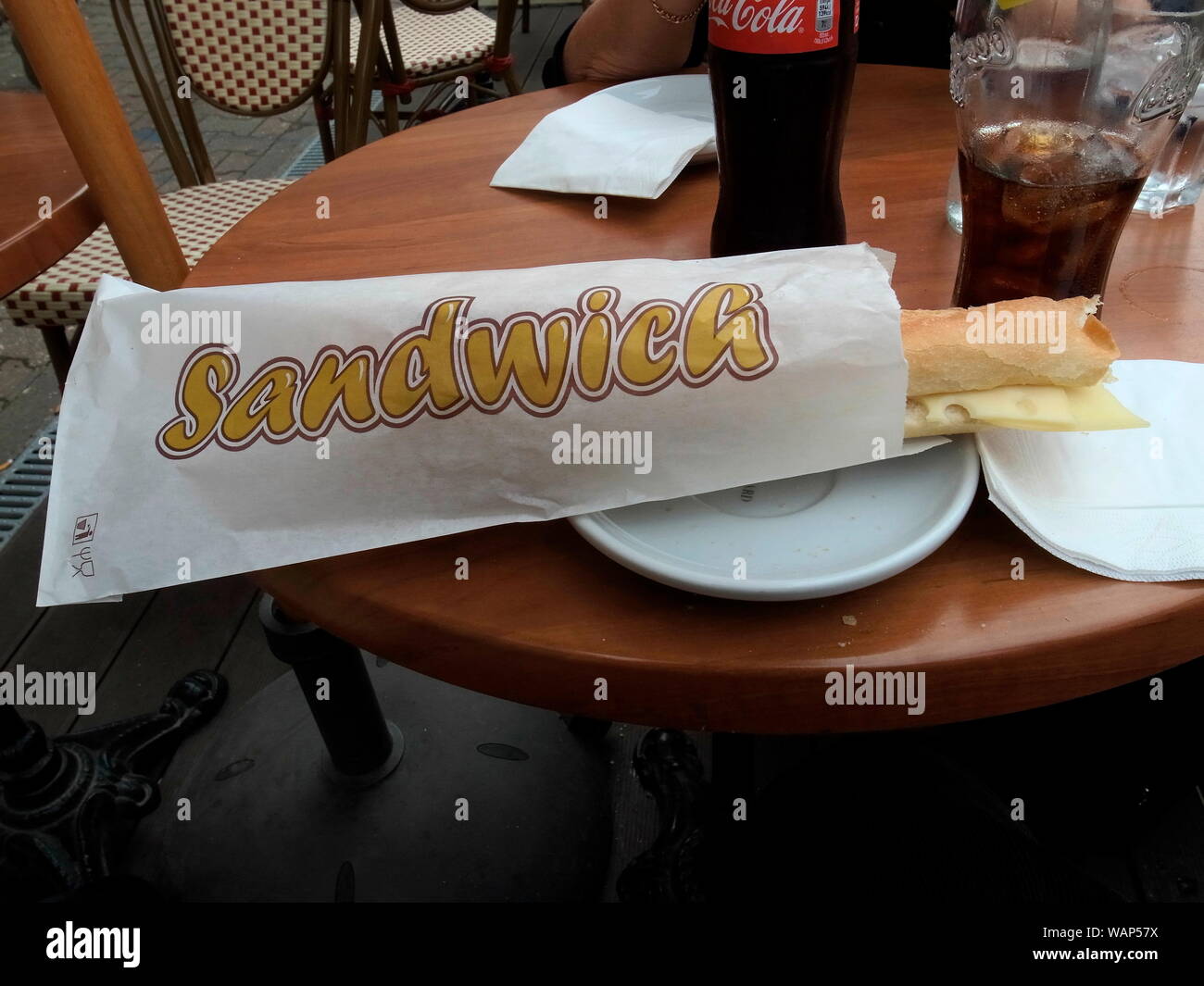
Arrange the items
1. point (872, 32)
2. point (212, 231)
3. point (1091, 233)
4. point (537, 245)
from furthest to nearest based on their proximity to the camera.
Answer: point (212, 231) → point (872, 32) → point (537, 245) → point (1091, 233)

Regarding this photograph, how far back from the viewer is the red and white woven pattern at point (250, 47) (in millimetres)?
2256

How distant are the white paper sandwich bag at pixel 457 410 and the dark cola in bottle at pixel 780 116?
0.24 m

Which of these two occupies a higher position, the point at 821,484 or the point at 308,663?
the point at 821,484

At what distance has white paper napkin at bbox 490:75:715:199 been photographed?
3.42 ft

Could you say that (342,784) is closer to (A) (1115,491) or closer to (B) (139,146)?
(A) (1115,491)

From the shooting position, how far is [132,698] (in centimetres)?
172

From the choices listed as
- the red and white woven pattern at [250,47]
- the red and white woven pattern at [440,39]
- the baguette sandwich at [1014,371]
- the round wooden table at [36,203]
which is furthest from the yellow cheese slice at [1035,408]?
the red and white woven pattern at [440,39]

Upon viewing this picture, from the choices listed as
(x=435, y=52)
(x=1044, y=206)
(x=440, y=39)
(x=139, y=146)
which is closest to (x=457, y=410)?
(x=1044, y=206)

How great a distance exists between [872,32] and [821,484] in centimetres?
140

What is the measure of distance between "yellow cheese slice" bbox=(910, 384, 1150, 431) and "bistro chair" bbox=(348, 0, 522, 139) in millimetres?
2811

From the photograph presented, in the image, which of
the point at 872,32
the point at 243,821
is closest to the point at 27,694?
the point at 243,821

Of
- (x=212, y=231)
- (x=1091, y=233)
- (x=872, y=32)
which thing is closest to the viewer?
(x=1091, y=233)

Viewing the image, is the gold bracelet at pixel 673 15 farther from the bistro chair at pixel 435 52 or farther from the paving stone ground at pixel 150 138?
the bistro chair at pixel 435 52
